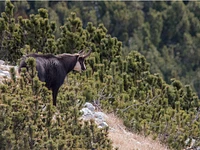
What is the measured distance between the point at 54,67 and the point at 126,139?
200 centimetres

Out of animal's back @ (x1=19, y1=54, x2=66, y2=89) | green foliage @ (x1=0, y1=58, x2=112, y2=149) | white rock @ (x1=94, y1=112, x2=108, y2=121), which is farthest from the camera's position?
white rock @ (x1=94, y1=112, x2=108, y2=121)

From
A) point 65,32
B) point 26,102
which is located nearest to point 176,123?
point 65,32

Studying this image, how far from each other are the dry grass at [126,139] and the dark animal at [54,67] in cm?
134

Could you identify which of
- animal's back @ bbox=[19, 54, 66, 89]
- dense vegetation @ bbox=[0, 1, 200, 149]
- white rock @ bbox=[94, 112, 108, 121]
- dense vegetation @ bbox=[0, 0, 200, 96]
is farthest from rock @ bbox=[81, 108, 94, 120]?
dense vegetation @ bbox=[0, 0, 200, 96]

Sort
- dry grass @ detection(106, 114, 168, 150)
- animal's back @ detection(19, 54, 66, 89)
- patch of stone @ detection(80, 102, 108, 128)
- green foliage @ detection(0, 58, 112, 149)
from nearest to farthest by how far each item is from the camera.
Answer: green foliage @ detection(0, 58, 112, 149), dry grass @ detection(106, 114, 168, 150), animal's back @ detection(19, 54, 66, 89), patch of stone @ detection(80, 102, 108, 128)

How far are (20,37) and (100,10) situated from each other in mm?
41268

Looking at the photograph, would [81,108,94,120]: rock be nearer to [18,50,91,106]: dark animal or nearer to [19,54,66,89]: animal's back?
[18,50,91,106]: dark animal

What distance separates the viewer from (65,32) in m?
16.7

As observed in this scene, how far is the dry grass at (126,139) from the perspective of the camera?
35.3 ft

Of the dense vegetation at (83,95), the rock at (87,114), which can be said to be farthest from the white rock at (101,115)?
the dense vegetation at (83,95)

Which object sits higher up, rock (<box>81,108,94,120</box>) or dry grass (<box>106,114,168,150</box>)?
rock (<box>81,108,94,120</box>)

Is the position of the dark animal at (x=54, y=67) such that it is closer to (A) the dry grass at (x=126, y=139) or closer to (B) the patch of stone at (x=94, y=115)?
(B) the patch of stone at (x=94, y=115)

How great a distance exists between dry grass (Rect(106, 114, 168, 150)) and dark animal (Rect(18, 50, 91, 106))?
1.34 meters

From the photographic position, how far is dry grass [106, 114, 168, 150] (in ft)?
35.3
